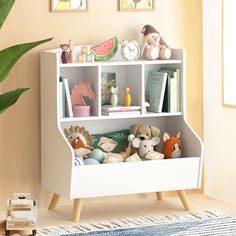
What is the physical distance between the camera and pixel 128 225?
4105 mm

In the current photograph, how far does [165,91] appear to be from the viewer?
450 centimetres

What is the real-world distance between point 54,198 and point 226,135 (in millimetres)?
1113

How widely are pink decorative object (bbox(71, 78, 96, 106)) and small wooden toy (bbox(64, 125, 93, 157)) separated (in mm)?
158

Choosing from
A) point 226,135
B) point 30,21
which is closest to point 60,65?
point 30,21

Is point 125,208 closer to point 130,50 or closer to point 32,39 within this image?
point 130,50

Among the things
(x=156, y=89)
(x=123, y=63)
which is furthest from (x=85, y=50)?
(x=156, y=89)

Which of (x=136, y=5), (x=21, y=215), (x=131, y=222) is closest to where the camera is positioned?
(x=21, y=215)

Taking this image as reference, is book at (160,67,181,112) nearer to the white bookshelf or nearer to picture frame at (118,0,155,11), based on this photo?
the white bookshelf

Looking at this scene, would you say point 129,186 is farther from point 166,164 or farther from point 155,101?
point 155,101

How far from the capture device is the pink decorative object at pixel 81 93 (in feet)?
14.4

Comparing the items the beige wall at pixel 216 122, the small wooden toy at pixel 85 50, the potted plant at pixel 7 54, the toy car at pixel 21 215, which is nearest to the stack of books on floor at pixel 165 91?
the beige wall at pixel 216 122

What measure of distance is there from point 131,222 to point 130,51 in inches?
39.2

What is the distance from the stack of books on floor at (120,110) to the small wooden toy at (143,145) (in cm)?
17

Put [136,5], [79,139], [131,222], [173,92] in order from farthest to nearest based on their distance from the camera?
[136,5] < [173,92] < [79,139] < [131,222]
